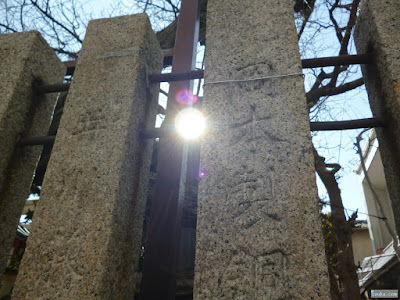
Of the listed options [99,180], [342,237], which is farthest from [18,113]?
[342,237]

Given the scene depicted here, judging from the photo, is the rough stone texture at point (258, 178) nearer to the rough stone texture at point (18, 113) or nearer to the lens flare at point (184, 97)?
the lens flare at point (184, 97)

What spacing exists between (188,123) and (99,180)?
72 cm

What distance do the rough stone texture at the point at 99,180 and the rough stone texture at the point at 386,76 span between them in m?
1.15

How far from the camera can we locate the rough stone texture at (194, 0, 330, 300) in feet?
3.03

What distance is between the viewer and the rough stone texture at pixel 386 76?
1.25m

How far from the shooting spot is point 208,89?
50.9 inches

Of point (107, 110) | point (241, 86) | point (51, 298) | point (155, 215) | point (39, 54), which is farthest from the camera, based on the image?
point (39, 54)

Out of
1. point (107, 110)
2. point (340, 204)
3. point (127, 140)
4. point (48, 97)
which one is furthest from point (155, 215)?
point (340, 204)

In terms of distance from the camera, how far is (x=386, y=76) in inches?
50.4

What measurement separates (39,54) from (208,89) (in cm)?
123

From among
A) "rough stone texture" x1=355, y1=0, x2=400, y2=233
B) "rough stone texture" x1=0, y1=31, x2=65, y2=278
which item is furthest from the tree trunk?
"rough stone texture" x1=0, y1=31, x2=65, y2=278

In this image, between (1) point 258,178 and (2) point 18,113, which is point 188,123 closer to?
(1) point 258,178

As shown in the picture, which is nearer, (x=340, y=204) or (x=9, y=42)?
(x=9, y=42)

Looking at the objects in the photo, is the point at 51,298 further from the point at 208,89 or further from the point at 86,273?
the point at 208,89
